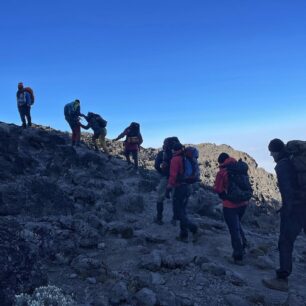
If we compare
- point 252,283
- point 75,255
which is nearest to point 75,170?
point 75,255

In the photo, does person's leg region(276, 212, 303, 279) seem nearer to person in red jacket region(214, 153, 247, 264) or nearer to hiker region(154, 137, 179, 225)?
person in red jacket region(214, 153, 247, 264)

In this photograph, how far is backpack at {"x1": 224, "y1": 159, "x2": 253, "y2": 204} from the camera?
29.4 ft

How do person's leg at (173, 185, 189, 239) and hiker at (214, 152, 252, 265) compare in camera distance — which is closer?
hiker at (214, 152, 252, 265)

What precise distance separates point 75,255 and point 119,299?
85.9 inches

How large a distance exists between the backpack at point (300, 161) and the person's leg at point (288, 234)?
0.46 m

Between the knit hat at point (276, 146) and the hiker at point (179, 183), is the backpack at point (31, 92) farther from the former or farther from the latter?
the knit hat at point (276, 146)

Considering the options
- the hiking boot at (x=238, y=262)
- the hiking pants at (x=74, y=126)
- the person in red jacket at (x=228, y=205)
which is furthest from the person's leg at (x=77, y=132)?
the hiking boot at (x=238, y=262)

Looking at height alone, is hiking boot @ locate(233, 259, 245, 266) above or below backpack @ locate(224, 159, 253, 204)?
below

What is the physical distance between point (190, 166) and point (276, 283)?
3530 millimetres

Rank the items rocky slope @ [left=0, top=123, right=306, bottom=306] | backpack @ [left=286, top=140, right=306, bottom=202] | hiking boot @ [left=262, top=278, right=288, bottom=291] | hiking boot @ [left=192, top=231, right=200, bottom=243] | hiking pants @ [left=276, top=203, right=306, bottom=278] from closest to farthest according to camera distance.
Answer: rocky slope @ [left=0, top=123, right=306, bottom=306]
backpack @ [left=286, top=140, right=306, bottom=202]
hiking pants @ [left=276, top=203, right=306, bottom=278]
hiking boot @ [left=262, top=278, right=288, bottom=291]
hiking boot @ [left=192, top=231, right=200, bottom=243]

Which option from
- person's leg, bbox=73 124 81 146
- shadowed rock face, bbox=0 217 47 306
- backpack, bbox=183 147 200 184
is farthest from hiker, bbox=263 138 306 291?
person's leg, bbox=73 124 81 146

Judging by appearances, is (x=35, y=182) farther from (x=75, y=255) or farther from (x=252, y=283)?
(x=252, y=283)

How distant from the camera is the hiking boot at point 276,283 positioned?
7.79 meters

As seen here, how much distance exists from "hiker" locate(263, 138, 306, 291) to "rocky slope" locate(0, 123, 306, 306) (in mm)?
401
